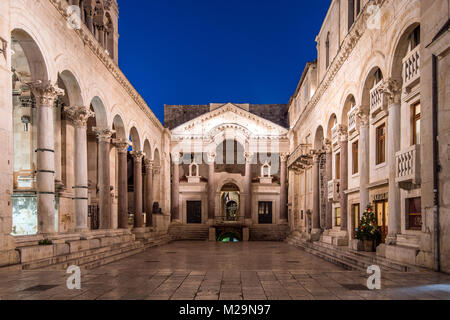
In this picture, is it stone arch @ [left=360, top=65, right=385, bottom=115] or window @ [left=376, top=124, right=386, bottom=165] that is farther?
window @ [left=376, top=124, right=386, bottom=165]

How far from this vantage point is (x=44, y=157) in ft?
44.3

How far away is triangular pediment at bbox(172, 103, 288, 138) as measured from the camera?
127 feet

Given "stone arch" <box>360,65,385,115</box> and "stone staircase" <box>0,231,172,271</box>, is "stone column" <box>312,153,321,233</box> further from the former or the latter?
"stone staircase" <box>0,231,172,271</box>

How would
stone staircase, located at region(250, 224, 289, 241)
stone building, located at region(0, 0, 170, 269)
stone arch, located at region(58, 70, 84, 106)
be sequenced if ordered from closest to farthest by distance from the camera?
stone building, located at region(0, 0, 170, 269) → stone arch, located at region(58, 70, 84, 106) → stone staircase, located at region(250, 224, 289, 241)

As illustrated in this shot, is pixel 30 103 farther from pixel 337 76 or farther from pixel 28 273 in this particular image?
pixel 337 76

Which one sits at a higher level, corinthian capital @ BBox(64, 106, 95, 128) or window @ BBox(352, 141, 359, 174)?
corinthian capital @ BBox(64, 106, 95, 128)

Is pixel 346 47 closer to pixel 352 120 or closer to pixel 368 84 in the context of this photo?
pixel 368 84

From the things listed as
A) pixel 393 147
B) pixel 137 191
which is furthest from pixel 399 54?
pixel 137 191

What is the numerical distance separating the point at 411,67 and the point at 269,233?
24824 millimetres

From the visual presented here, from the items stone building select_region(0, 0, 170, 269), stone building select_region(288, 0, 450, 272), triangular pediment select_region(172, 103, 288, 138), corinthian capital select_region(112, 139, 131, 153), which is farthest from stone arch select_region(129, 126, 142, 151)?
triangular pediment select_region(172, 103, 288, 138)

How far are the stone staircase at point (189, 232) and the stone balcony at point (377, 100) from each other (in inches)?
884

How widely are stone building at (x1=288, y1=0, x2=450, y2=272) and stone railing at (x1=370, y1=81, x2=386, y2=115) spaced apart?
1.6 inches

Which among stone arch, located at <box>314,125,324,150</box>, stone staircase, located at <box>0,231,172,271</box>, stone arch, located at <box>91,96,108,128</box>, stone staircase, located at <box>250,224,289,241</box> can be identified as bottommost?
stone staircase, located at <box>250,224,289,241</box>
